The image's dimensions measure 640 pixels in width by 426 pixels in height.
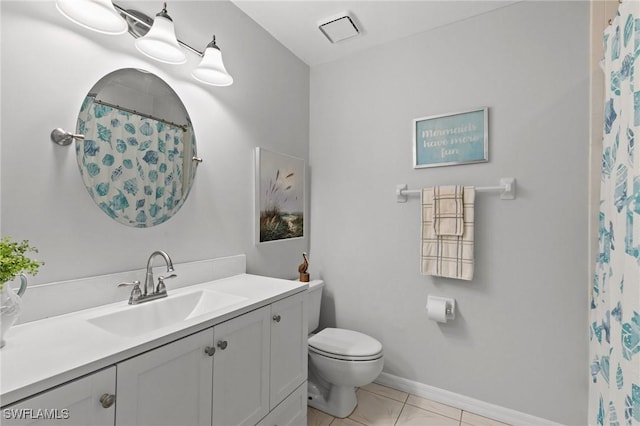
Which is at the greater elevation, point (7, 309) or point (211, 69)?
point (211, 69)

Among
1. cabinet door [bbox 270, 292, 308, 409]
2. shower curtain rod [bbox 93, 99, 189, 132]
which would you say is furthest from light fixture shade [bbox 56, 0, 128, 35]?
cabinet door [bbox 270, 292, 308, 409]

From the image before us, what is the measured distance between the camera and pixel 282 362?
138 cm

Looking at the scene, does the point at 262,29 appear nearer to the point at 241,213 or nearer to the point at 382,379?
the point at 241,213

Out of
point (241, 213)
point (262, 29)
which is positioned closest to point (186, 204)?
point (241, 213)

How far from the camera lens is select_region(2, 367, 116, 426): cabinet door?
620 mm

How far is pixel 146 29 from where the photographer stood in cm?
134

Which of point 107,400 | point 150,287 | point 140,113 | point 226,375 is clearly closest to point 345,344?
point 226,375

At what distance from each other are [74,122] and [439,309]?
2.09 meters

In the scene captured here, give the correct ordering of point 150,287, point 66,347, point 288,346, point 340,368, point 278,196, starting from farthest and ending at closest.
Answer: point 278,196 → point 340,368 → point 288,346 → point 150,287 → point 66,347

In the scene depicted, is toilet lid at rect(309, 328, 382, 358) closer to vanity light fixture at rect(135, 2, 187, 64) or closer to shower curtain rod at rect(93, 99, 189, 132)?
shower curtain rod at rect(93, 99, 189, 132)

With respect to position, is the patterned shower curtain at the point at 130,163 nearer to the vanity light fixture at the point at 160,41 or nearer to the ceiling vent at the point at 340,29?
the vanity light fixture at the point at 160,41

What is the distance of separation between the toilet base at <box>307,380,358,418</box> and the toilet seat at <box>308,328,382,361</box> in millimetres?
254

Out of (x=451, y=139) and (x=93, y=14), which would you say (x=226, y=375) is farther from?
(x=451, y=139)

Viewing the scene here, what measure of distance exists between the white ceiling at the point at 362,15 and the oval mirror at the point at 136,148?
906mm
